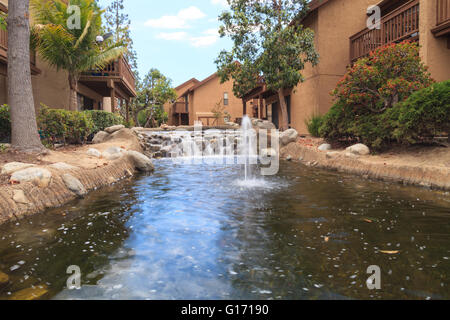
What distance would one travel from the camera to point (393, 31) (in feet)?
38.4

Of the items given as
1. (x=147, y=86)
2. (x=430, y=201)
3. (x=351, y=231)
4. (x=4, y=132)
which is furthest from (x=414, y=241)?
(x=147, y=86)

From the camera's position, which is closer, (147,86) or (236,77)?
(236,77)

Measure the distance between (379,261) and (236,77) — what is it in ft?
45.3

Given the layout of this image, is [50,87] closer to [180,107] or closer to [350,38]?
[350,38]

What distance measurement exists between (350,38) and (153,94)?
18.6 metres

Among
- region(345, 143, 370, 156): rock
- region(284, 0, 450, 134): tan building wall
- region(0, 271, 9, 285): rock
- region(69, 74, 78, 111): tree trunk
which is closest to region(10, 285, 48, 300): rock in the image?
region(0, 271, 9, 285): rock

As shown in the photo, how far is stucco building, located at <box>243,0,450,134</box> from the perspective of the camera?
10.2 meters

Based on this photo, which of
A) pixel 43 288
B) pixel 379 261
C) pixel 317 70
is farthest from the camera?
pixel 317 70

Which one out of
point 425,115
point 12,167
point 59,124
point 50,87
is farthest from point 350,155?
point 50,87

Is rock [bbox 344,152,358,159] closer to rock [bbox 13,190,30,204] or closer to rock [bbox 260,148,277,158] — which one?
rock [bbox 260,148,277,158]

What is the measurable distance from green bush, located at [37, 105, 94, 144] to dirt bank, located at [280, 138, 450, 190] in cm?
785

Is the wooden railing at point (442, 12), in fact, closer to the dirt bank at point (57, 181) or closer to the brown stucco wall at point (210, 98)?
the dirt bank at point (57, 181)

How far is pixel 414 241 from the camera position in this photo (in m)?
3.21

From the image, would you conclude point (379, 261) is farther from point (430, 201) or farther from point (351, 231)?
point (430, 201)
